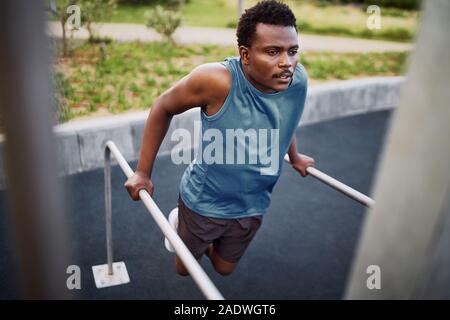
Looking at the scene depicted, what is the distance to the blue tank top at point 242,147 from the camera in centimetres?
170

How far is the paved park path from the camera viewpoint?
7.79 m

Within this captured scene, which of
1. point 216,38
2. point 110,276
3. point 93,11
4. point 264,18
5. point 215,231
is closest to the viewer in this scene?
point 264,18

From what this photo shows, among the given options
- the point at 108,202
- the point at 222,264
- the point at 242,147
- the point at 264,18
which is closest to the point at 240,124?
the point at 242,147

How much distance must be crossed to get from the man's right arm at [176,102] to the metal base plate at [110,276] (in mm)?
1028

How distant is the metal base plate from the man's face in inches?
62.1

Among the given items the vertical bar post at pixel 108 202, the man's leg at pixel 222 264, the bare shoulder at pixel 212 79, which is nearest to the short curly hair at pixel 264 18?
the bare shoulder at pixel 212 79

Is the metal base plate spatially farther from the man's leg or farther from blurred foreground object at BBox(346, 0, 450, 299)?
blurred foreground object at BBox(346, 0, 450, 299)

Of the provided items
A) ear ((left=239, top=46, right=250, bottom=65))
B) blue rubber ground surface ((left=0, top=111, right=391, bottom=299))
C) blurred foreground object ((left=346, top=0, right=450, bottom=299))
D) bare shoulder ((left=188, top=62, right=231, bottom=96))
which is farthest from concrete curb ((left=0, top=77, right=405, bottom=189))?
blurred foreground object ((left=346, top=0, right=450, bottom=299))

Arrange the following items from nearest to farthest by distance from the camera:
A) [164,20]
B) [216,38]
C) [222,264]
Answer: [222,264]
[164,20]
[216,38]

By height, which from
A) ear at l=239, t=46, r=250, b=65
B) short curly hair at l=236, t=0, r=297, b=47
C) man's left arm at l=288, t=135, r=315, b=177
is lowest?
man's left arm at l=288, t=135, r=315, b=177

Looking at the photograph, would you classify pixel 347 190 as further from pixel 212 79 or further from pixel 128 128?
pixel 128 128

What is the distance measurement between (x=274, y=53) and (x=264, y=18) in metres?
0.13

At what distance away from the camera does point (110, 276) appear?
8.43 ft

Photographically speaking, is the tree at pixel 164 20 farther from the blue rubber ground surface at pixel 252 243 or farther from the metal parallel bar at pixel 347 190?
the metal parallel bar at pixel 347 190
